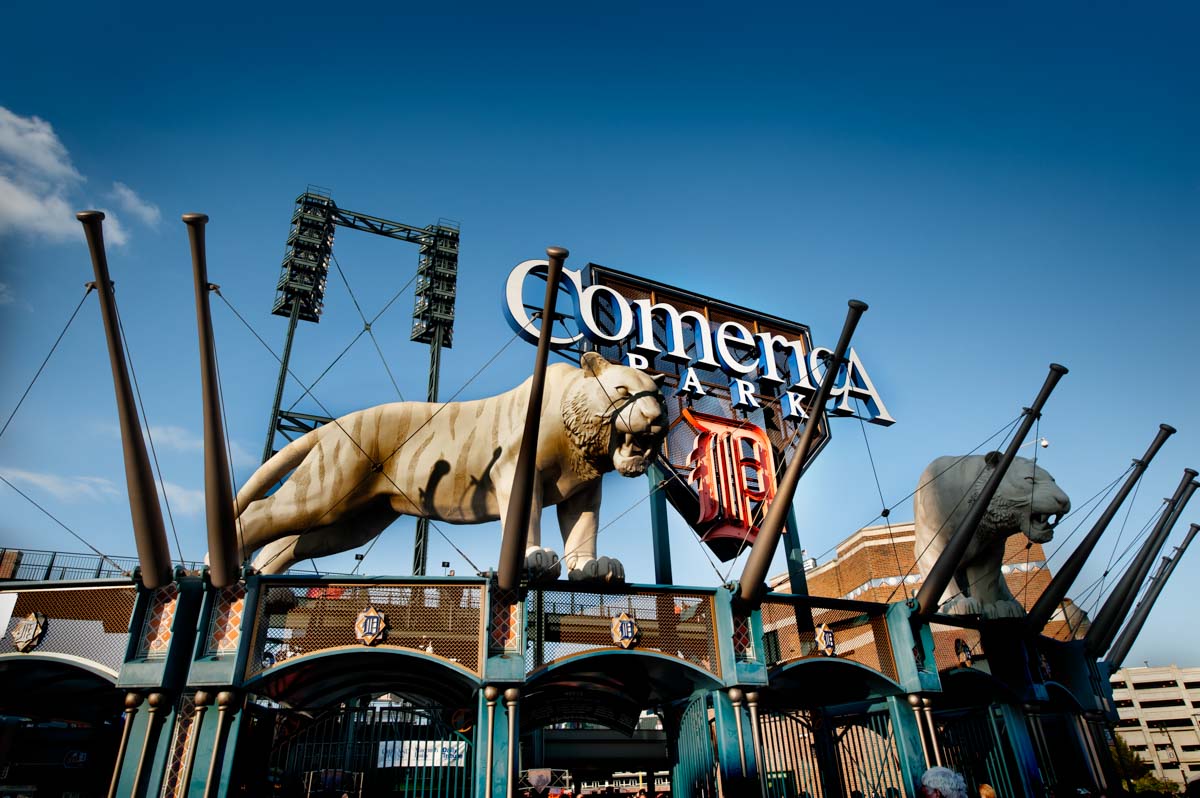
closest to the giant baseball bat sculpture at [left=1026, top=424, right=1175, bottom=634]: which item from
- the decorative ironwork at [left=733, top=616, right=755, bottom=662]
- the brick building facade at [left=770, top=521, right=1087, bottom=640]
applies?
the decorative ironwork at [left=733, top=616, right=755, bottom=662]

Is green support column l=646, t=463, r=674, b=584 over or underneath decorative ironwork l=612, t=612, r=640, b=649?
over

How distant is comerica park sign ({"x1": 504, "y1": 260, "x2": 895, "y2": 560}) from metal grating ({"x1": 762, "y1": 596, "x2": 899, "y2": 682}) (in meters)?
2.65

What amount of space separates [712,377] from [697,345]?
89 cm

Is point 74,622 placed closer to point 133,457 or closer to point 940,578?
point 133,457

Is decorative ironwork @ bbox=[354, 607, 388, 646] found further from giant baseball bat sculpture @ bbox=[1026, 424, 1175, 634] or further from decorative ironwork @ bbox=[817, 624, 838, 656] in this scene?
giant baseball bat sculpture @ bbox=[1026, 424, 1175, 634]

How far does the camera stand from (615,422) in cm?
1150

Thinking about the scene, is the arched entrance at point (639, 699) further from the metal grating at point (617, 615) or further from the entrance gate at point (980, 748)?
the entrance gate at point (980, 748)

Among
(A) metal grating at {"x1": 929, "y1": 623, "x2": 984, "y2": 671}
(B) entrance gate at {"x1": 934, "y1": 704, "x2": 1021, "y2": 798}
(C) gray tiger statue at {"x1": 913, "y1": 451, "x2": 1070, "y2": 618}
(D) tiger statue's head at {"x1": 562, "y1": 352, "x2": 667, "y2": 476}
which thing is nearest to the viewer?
(D) tiger statue's head at {"x1": 562, "y1": 352, "x2": 667, "y2": 476}

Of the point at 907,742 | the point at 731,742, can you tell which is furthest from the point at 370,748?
the point at 907,742

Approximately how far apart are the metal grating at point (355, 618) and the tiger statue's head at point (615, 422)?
274 cm

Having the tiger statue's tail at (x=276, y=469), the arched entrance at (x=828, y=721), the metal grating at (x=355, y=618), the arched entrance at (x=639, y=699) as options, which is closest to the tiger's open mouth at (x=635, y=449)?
the arched entrance at (x=639, y=699)

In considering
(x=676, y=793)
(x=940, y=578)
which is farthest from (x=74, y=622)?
(x=940, y=578)

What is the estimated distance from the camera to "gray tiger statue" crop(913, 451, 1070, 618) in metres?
14.6

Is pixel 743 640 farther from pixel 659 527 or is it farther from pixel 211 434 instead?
pixel 211 434
